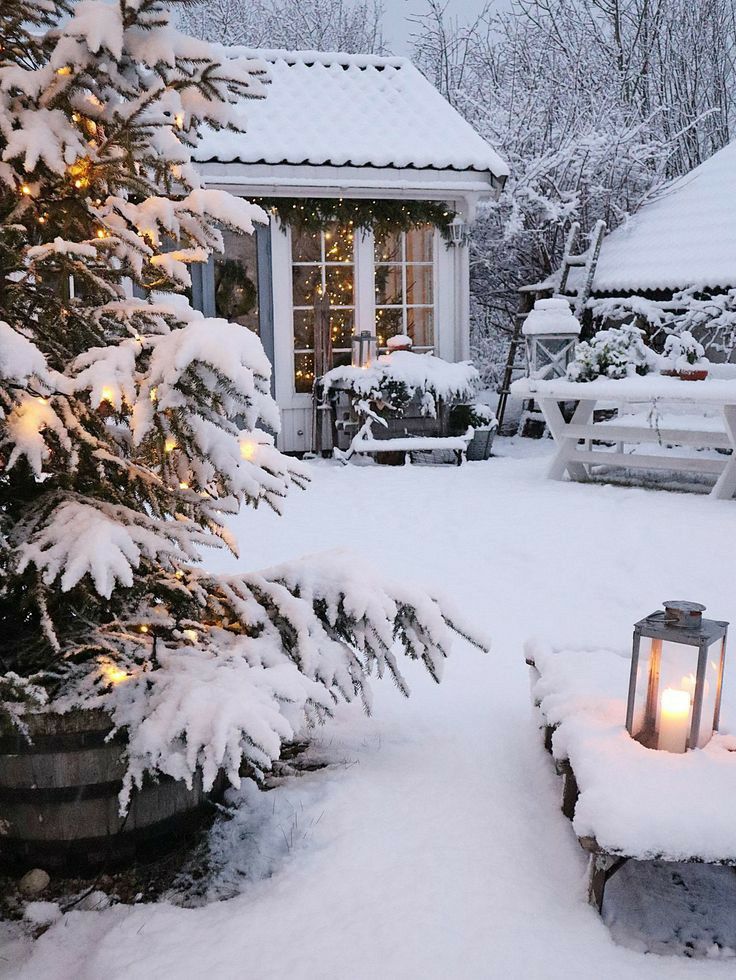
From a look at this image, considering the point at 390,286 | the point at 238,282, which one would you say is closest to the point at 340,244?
the point at 390,286

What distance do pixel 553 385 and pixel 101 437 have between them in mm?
5639

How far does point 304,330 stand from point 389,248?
1292mm

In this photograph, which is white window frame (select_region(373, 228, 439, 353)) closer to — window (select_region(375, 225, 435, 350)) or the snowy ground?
window (select_region(375, 225, 435, 350))

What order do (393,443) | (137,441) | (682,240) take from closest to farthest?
1. (137,441)
2. (393,443)
3. (682,240)

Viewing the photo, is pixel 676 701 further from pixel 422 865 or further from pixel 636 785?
pixel 422 865

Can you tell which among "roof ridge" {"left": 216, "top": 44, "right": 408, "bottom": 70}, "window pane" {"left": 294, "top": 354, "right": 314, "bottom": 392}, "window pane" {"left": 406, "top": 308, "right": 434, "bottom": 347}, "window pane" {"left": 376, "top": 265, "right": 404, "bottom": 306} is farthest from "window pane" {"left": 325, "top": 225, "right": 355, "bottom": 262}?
"roof ridge" {"left": 216, "top": 44, "right": 408, "bottom": 70}

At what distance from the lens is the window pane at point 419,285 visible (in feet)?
32.0

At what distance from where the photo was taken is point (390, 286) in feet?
31.8

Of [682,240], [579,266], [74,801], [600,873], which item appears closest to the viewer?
[600,873]

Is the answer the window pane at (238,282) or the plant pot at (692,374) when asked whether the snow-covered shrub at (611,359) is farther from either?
the window pane at (238,282)

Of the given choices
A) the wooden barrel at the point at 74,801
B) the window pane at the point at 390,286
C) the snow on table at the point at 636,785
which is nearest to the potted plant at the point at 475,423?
the window pane at the point at 390,286

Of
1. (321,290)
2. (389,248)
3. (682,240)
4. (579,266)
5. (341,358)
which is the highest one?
(682,240)

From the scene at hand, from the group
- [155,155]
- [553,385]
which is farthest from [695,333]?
[155,155]

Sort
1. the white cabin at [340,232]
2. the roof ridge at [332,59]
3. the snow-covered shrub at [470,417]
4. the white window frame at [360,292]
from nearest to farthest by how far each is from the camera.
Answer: the white cabin at [340,232] → the snow-covered shrub at [470,417] → the white window frame at [360,292] → the roof ridge at [332,59]
